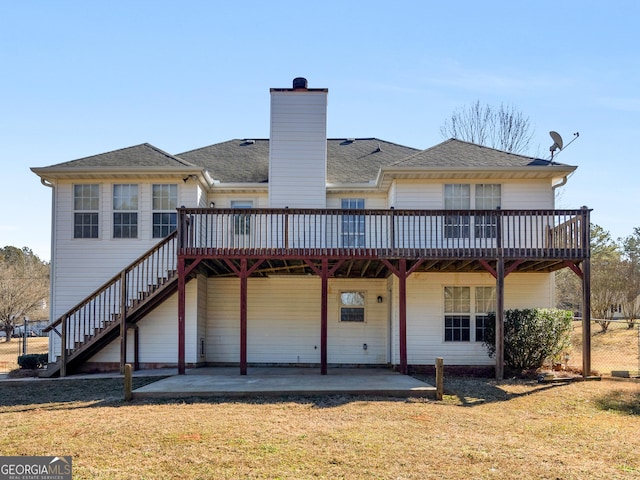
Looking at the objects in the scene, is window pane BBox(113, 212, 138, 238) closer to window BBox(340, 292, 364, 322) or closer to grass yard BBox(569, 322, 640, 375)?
window BBox(340, 292, 364, 322)

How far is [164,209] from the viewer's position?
16.0m

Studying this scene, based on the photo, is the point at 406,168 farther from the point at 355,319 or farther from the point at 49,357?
the point at 49,357

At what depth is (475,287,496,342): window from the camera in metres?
15.6

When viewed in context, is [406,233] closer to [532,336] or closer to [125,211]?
[532,336]

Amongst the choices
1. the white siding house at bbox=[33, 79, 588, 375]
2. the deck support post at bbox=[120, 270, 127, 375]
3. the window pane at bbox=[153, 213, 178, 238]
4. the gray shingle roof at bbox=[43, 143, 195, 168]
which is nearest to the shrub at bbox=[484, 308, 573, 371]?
the white siding house at bbox=[33, 79, 588, 375]

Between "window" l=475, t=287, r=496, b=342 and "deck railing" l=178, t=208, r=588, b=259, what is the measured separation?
134 centimetres

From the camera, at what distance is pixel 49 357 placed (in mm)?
15750

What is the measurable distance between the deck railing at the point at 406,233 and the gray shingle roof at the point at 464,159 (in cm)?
142

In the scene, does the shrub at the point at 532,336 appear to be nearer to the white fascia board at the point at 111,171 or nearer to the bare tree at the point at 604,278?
the white fascia board at the point at 111,171

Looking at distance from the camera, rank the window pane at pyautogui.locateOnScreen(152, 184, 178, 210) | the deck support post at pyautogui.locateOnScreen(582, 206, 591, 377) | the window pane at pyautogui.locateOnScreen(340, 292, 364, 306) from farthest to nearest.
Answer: the window pane at pyautogui.locateOnScreen(340, 292, 364, 306)
the window pane at pyautogui.locateOnScreen(152, 184, 178, 210)
the deck support post at pyautogui.locateOnScreen(582, 206, 591, 377)

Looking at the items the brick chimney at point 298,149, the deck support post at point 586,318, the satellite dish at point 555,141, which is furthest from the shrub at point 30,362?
the satellite dish at point 555,141

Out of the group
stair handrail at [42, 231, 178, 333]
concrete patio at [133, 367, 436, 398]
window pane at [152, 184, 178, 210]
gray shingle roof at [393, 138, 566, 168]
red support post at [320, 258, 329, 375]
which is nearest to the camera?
concrete patio at [133, 367, 436, 398]

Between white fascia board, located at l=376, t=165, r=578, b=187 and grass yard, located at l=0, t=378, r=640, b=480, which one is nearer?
grass yard, located at l=0, t=378, r=640, b=480

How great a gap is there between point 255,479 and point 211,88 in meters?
11.1
